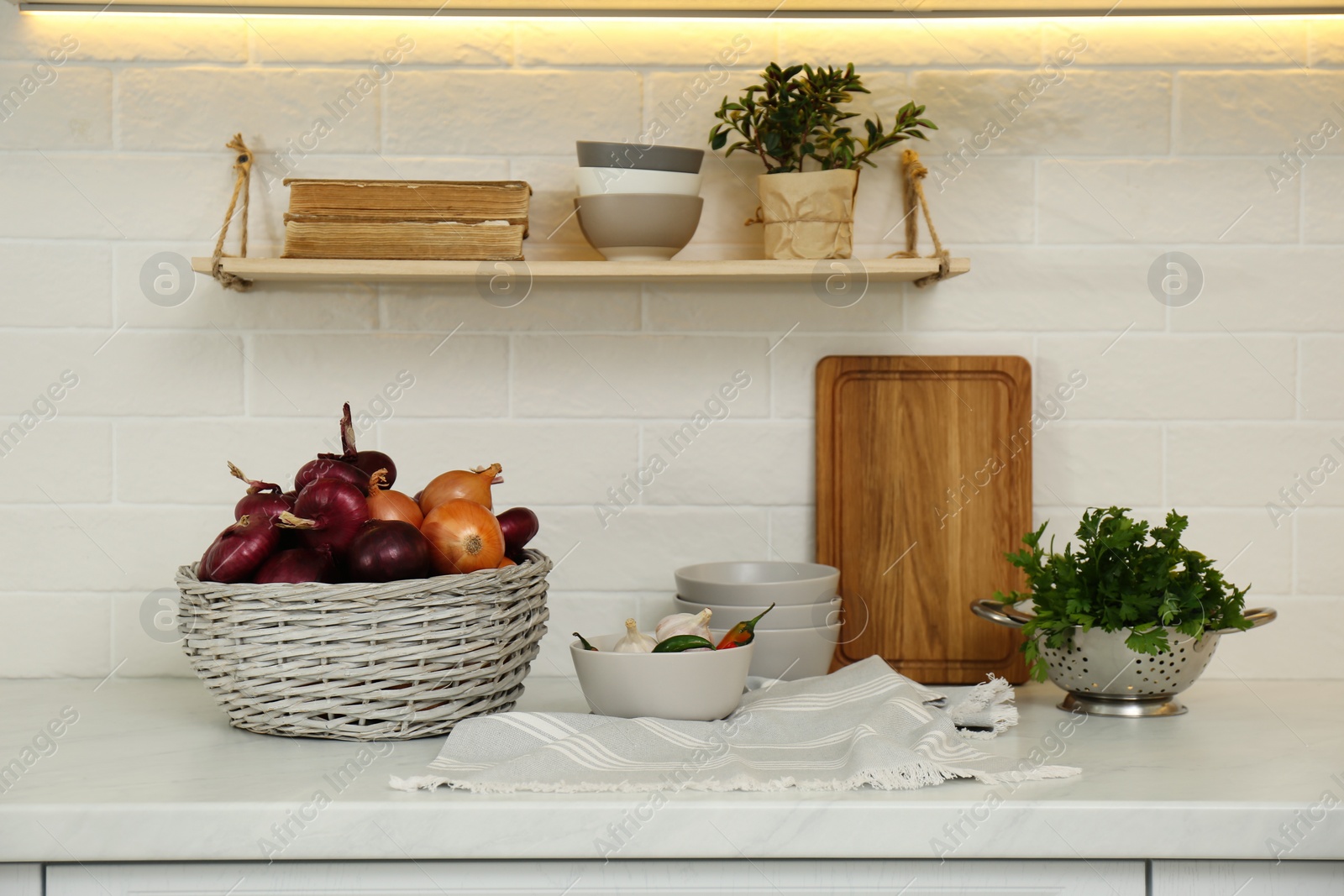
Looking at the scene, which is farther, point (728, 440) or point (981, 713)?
point (728, 440)

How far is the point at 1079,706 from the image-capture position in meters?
1.13

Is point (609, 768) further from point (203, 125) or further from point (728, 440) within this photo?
point (203, 125)

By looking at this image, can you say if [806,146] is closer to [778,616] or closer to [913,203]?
[913,203]

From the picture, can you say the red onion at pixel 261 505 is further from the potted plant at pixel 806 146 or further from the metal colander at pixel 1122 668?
the metal colander at pixel 1122 668

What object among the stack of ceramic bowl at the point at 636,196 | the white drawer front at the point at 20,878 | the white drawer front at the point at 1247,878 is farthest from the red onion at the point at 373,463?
the white drawer front at the point at 1247,878

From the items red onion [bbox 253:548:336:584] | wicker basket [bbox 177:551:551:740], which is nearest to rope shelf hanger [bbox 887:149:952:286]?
wicker basket [bbox 177:551:551:740]

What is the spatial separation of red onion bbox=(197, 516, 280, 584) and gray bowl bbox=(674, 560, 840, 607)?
1.42ft

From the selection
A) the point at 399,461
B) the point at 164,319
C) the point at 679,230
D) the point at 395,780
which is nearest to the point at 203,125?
the point at 164,319

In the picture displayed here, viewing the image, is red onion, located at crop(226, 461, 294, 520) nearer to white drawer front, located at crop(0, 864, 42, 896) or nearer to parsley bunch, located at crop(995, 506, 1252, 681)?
white drawer front, located at crop(0, 864, 42, 896)

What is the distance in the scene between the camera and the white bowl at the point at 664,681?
3.18 ft

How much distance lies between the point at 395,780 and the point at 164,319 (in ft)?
2.35

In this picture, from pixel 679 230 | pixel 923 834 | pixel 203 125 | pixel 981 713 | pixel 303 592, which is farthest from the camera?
pixel 203 125

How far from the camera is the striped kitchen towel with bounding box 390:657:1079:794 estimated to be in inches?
33.8

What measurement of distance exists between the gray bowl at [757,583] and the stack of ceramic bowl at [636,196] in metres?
0.35
